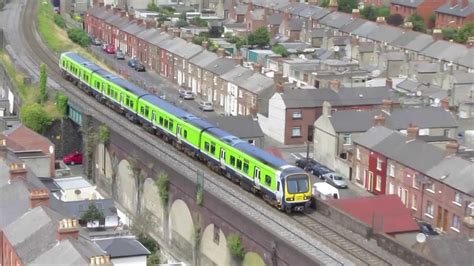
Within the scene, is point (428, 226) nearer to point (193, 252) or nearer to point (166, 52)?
point (193, 252)

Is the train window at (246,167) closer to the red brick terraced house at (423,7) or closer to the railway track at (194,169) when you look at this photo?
the railway track at (194,169)

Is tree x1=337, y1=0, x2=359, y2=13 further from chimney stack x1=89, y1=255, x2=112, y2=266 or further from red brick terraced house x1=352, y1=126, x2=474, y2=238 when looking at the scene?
chimney stack x1=89, y1=255, x2=112, y2=266

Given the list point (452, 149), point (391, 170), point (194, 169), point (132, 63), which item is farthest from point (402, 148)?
point (132, 63)

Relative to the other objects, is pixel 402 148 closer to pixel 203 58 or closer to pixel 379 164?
pixel 379 164

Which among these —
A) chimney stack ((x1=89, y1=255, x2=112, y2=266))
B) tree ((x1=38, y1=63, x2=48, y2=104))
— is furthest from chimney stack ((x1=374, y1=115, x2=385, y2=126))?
chimney stack ((x1=89, y1=255, x2=112, y2=266))

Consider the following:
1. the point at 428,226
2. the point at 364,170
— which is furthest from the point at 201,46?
the point at 428,226
